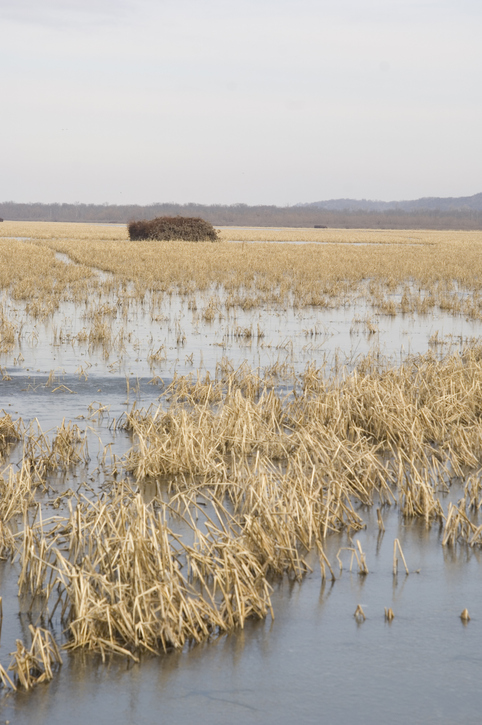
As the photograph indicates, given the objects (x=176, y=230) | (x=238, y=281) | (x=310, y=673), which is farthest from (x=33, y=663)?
(x=176, y=230)

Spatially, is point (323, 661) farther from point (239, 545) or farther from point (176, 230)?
point (176, 230)

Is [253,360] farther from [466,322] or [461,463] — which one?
[466,322]

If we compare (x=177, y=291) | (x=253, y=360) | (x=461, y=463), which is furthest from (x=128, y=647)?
(x=177, y=291)

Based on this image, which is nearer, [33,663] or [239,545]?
[33,663]

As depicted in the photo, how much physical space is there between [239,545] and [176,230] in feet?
154

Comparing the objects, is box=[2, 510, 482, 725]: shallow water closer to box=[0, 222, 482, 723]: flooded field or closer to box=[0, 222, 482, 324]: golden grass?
box=[0, 222, 482, 723]: flooded field

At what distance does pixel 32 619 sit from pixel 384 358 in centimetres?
891

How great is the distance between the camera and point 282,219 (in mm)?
169375

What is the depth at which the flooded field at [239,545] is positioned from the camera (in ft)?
12.3

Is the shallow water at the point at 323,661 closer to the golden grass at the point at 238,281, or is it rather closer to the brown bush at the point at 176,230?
the golden grass at the point at 238,281

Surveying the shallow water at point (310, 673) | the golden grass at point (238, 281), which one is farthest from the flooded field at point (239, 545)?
the golden grass at point (238, 281)

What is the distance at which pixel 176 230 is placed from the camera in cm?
5022

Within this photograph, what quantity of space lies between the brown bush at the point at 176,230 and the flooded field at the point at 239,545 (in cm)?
3827

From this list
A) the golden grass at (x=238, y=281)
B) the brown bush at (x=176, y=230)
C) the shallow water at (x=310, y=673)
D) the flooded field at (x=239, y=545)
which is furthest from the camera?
the brown bush at (x=176, y=230)
